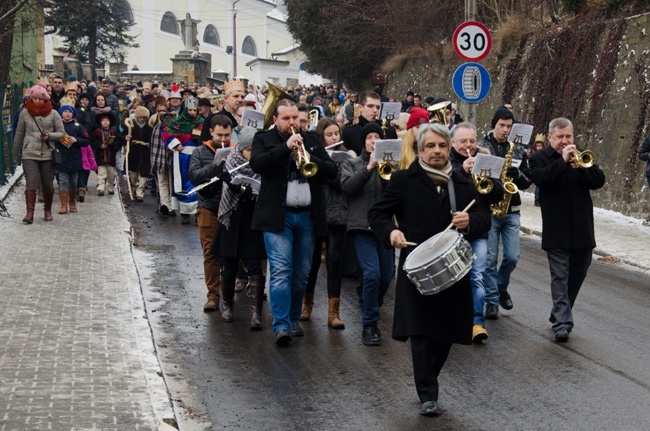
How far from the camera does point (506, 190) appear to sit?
9703 mm

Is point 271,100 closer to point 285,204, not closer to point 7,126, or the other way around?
point 285,204

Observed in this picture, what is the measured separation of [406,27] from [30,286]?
92.9 feet

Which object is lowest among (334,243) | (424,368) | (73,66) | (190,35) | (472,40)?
(424,368)

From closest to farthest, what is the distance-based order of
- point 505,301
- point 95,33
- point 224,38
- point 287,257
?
point 287,257 → point 505,301 → point 95,33 → point 224,38

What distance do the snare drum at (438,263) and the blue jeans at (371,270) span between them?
247 centimetres

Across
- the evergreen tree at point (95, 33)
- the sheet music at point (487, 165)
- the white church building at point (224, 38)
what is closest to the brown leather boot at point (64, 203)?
the sheet music at point (487, 165)

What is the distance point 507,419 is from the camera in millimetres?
7020

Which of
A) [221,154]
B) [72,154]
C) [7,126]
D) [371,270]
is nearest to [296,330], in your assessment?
[371,270]

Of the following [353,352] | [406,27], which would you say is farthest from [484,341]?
[406,27]

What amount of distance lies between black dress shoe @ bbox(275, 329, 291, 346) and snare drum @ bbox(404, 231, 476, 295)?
2379 mm

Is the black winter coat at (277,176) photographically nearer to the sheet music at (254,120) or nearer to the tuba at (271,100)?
the tuba at (271,100)

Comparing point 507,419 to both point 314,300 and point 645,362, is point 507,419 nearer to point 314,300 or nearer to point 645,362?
point 645,362

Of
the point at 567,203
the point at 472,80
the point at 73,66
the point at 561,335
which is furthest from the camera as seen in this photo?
the point at 73,66

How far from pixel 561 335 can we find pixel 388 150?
6.97 ft
